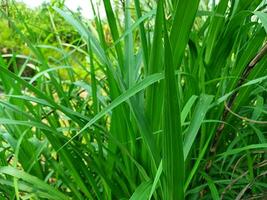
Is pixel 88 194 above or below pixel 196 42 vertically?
below

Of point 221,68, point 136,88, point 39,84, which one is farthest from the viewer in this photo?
point 39,84

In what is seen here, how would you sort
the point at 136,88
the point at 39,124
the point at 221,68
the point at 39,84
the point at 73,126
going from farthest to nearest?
the point at 39,84
the point at 73,126
the point at 221,68
the point at 39,124
the point at 136,88

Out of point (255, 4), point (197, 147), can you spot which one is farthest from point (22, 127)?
point (255, 4)

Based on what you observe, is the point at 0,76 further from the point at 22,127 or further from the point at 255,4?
the point at 255,4

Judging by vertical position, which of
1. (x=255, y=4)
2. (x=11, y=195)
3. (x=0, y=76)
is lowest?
(x=11, y=195)

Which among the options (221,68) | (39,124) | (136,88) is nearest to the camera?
(136,88)

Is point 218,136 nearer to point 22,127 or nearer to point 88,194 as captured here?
point 88,194

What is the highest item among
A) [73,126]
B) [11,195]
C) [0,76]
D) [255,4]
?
[255,4]

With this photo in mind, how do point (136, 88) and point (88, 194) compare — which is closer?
point (136, 88)

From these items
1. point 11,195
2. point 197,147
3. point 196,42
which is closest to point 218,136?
point 197,147
